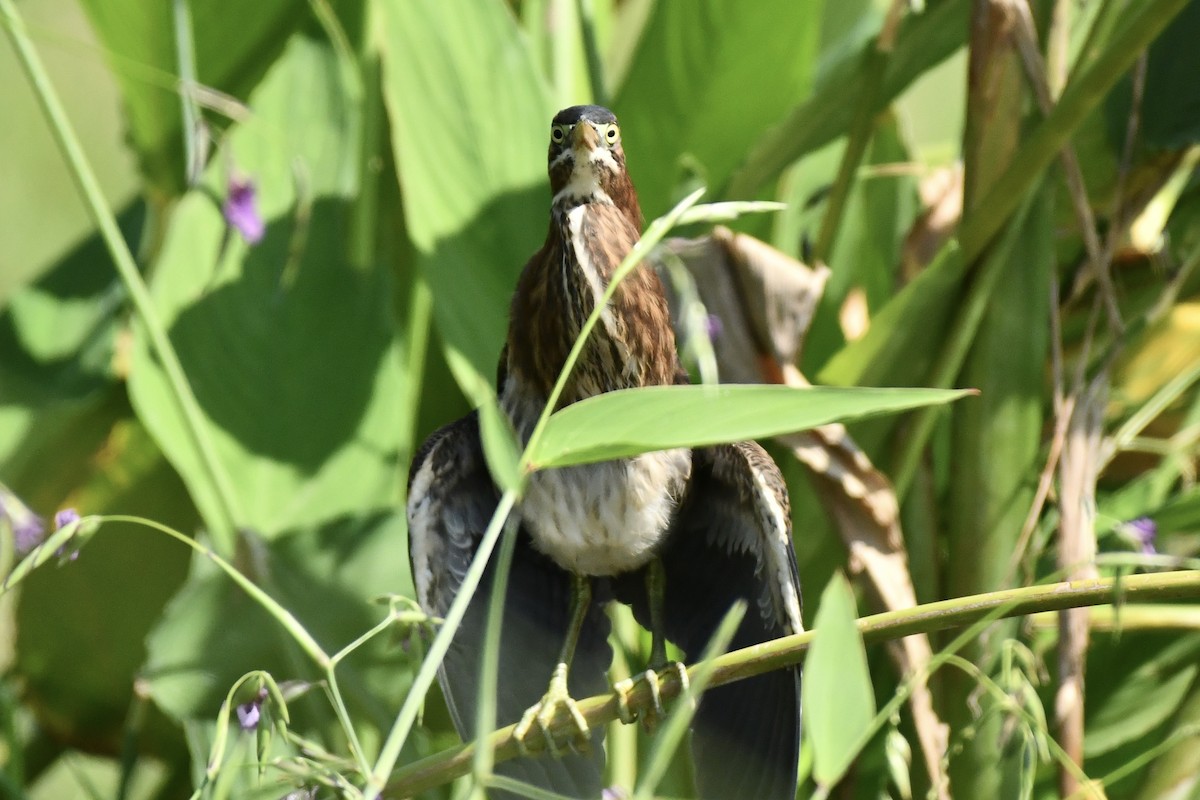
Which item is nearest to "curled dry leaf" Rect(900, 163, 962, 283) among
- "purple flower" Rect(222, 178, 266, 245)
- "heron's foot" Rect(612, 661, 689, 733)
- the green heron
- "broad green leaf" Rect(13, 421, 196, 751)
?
the green heron

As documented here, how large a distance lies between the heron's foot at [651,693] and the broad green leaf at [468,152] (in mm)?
493

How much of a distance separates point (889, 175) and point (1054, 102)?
47 centimetres

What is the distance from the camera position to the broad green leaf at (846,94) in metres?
1.58

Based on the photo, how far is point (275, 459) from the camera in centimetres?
166

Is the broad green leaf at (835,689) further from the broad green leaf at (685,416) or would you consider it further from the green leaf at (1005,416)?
the green leaf at (1005,416)

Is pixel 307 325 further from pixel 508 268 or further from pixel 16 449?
pixel 16 449

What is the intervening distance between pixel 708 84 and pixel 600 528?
76 centimetres

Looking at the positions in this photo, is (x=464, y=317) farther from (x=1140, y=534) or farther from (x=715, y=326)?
(x=1140, y=534)

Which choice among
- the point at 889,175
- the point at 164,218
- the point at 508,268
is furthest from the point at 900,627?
the point at 164,218

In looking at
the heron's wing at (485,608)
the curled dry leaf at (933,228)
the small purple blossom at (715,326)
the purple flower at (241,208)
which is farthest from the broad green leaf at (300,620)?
the curled dry leaf at (933,228)

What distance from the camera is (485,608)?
55.7 inches

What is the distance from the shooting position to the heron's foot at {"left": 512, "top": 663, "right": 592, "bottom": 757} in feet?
3.84

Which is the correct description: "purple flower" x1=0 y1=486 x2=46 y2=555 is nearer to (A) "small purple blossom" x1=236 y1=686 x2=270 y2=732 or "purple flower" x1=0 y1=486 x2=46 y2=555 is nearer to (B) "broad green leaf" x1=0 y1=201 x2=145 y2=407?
(A) "small purple blossom" x1=236 y1=686 x2=270 y2=732

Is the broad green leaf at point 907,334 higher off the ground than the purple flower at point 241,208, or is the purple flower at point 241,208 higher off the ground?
the purple flower at point 241,208
